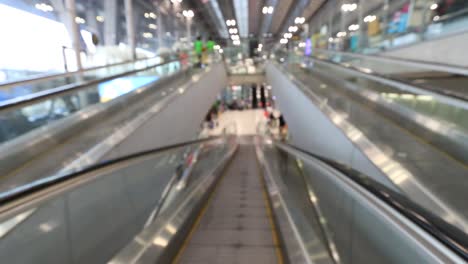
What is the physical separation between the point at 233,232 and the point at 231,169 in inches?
143

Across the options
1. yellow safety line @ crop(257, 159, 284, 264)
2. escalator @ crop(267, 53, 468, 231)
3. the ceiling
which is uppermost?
the ceiling

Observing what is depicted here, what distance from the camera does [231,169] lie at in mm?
6418

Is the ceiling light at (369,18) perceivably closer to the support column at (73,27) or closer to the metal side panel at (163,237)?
the support column at (73,27)

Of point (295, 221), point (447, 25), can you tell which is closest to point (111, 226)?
point (295, 221)

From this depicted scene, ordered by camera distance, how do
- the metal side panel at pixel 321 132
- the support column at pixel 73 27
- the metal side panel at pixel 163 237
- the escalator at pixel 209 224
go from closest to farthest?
the escalator at pixel 209 224
the metal side panel at pixel 163 237
the metal side panel at pixel 321 132
the support column at pixel 73 27

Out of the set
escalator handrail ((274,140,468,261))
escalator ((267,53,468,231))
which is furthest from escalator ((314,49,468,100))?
escalator handrail ((274,140,468,261))

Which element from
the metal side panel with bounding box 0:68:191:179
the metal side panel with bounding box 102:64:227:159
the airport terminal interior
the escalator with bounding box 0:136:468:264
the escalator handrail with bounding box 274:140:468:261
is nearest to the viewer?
the escalator handrail with bounding box 274:140:468:261

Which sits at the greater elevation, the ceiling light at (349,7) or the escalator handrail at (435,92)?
the ceiling light at (349,7)

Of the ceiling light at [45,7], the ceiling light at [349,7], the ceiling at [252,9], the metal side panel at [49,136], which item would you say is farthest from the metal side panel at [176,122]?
the ceiling at [252,9]

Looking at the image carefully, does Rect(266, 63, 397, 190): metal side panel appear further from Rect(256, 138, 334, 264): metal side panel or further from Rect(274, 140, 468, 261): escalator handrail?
Answer: Rect(274, 140, 468, 261): escalator handrail

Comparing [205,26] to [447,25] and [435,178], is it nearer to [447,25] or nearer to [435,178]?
[447,25]

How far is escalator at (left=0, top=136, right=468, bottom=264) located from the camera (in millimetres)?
1454

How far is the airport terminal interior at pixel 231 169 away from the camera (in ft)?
6.20

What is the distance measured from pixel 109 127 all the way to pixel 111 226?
1814 mm
